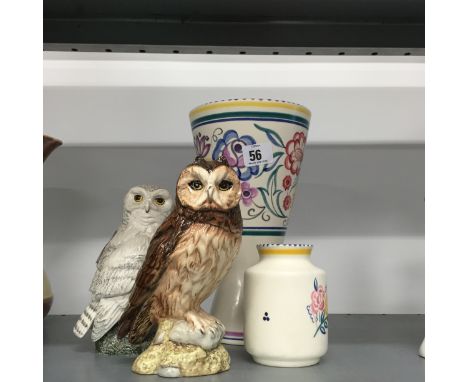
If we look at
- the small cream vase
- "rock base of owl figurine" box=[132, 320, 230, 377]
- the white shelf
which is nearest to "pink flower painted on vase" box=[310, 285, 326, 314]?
the small cream vase

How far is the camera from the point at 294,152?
25.4 inches

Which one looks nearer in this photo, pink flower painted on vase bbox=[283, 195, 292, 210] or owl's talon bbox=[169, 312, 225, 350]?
owl's talon bbox=[169, 312, 225, 350]

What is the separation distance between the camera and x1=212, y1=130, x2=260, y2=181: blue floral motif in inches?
24.7

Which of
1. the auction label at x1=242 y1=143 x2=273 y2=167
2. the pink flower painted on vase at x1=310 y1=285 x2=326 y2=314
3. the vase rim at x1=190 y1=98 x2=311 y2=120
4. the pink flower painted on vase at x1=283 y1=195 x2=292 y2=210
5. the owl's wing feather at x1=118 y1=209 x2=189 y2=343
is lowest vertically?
the pink flower painted on vase at x1=310 y1=285 x2=326 y2=314

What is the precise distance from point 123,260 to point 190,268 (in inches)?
4.2

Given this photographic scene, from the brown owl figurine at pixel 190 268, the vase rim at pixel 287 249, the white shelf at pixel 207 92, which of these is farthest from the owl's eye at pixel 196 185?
the white shelf at pixel 207 92

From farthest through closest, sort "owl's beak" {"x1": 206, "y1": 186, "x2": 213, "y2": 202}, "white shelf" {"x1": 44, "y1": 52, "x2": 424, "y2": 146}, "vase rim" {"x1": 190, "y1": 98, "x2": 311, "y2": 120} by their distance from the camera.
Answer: "white shelf" {"x1": 44, "y1": 52, "x2": 424, "y2": 146}, "vase rim" {"x1": 190, "y1": 98, "x2": 311, "y2": 120}, "owl's beak" {"x1": 206, "y1": 186, "x2": 213, "y2": 202}

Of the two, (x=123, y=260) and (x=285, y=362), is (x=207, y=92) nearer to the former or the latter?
A: (x=123, y=260)

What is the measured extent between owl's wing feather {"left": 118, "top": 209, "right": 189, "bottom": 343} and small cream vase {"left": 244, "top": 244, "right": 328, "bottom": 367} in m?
0.09

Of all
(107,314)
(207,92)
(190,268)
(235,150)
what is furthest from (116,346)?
(207,92)

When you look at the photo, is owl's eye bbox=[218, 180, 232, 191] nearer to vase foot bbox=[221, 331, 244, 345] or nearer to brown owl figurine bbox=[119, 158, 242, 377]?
brown owl figurine bbox=[119, 158, 242, 377]
